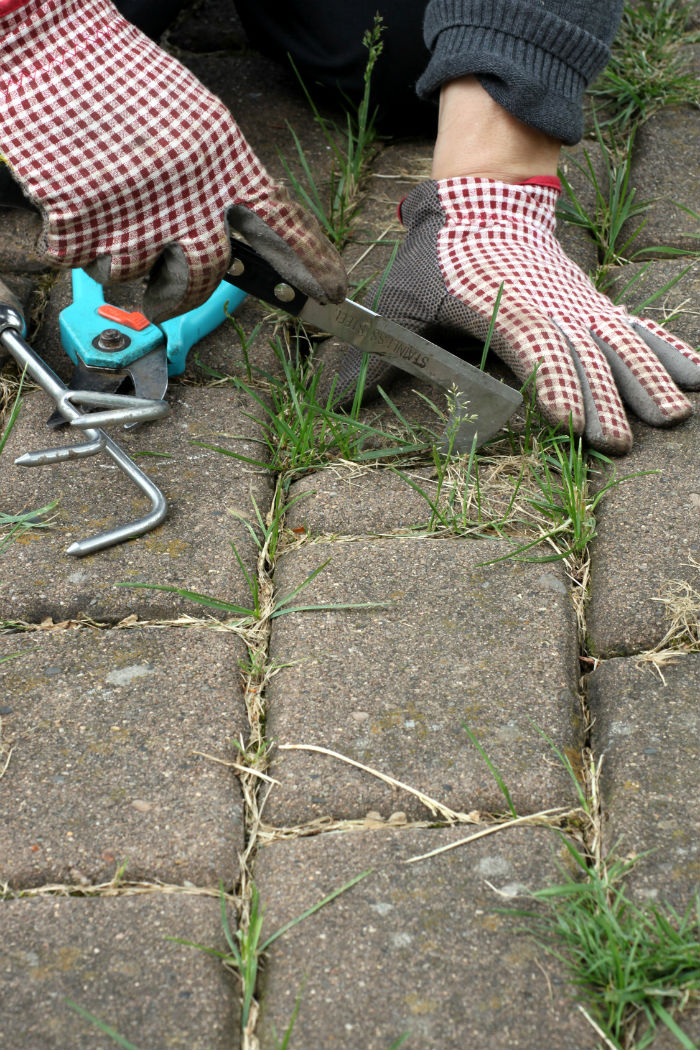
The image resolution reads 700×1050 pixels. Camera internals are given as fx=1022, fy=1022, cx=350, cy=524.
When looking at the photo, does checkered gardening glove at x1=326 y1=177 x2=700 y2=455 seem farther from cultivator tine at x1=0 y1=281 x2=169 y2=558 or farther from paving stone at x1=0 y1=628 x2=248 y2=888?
paving stone at x1=0 y1=628 x2=248 y2=888

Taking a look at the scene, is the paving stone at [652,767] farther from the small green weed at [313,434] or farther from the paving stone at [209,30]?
the paving stone at [209,30]

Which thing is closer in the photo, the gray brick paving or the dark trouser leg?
the gray brick paving

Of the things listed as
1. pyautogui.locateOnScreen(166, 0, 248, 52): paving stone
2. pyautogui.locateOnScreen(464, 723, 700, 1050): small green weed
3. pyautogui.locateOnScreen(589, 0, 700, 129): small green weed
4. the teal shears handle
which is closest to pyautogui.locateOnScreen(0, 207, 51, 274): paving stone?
the teal shears handle

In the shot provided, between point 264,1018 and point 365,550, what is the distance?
0.63 meters

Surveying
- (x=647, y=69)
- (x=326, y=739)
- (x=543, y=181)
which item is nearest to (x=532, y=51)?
(x=543, y=181)

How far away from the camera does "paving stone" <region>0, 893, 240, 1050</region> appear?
0.90 metres

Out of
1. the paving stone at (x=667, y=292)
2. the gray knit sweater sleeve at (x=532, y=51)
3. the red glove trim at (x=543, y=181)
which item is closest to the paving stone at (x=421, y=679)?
the paving stone at (x=667, y=292)

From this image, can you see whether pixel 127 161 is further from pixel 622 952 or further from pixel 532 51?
pixel 622 952

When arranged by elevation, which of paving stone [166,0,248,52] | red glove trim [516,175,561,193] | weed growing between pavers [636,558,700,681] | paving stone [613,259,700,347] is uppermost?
red glove trim [516,175,561,193]

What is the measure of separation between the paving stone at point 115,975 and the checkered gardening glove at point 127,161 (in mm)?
832

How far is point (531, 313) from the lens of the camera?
1.57 meters

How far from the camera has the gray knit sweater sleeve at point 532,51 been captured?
68.7 inches

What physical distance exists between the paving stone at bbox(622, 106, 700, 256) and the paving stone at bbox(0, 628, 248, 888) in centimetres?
123

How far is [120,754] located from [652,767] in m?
0.58
